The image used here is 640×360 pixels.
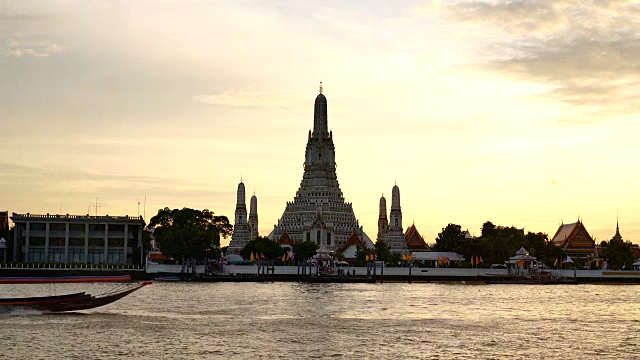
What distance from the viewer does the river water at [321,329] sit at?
50.7m

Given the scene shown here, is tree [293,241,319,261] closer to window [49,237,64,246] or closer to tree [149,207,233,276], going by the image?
tree [149,207,233,276]

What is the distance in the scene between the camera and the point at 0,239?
500 feet

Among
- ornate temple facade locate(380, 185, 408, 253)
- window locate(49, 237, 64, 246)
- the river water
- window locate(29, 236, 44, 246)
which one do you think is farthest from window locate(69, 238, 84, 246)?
ornate temple facade locate(380, 185, 408, 253)

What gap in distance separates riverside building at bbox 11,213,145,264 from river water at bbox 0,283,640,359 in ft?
208

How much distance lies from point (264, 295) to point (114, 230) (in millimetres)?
64920

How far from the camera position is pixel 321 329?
61500mm

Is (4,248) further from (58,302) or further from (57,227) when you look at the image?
(58,302)

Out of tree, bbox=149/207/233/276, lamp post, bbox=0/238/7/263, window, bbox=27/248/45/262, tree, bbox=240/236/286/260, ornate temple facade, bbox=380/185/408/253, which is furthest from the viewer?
ornate temple facade, bbox=380/185/408/253

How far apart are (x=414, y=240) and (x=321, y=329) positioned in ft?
447

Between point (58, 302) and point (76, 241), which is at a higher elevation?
point (76, 241)

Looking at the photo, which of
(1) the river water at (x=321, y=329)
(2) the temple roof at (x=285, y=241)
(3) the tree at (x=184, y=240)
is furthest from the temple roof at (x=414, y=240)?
(1) the river water at (x=321, y=329)

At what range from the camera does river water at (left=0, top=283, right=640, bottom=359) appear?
50.7 meters

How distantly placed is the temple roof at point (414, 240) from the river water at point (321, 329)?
333 feet

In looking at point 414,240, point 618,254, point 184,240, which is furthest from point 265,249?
point 618,254
